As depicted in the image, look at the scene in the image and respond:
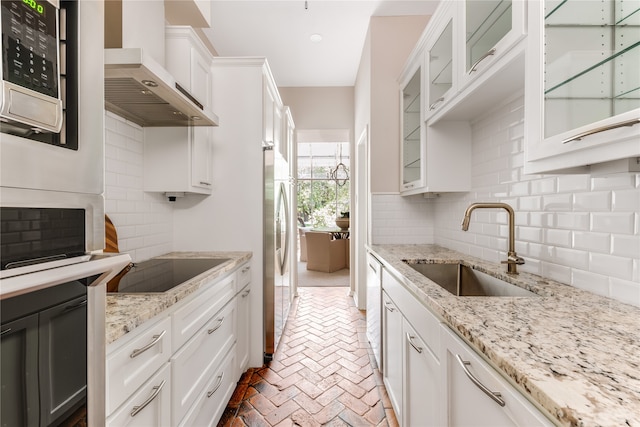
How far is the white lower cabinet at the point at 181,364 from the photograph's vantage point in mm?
904

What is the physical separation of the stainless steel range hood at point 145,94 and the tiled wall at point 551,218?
1697 millimetres

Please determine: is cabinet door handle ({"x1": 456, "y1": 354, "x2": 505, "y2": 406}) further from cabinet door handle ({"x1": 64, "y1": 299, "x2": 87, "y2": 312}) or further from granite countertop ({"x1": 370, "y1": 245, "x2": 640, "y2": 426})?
cabinet door handle ({"x1": 64, "y1": 299, "x2": 87, "y2": 312})

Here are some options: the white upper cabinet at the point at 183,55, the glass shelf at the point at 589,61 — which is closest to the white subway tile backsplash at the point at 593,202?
the glass shelf at the point at 589,61

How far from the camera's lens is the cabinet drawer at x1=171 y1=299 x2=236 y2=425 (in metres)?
1.21

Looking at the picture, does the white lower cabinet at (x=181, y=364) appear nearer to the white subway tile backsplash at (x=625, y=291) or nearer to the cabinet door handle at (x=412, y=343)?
the cabinet door handle at (x=412, y=343)

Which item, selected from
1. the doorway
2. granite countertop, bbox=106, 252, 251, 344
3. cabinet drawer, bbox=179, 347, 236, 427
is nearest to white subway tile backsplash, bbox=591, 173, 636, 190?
granite countertop, bbox=106, 252, 251, 344

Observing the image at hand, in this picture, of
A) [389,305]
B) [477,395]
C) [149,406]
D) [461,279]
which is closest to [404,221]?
[461,279]

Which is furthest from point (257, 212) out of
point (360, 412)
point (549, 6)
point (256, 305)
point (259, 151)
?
point (549, 6)

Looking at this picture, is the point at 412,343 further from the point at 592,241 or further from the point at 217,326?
the point at 217,326

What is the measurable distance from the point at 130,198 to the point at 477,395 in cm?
200

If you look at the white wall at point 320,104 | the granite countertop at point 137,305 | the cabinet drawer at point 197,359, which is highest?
the white wall at point 320,104

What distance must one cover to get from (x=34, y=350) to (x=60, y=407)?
0.38 ft

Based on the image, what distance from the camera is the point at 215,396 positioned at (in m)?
1.63

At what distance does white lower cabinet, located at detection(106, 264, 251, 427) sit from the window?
701cm
